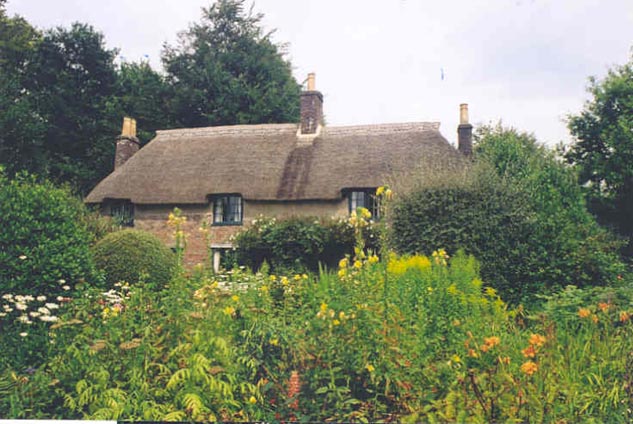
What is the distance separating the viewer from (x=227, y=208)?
14.4m

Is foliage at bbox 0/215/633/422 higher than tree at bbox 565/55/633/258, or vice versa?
tree at bbox 565/55/633/258

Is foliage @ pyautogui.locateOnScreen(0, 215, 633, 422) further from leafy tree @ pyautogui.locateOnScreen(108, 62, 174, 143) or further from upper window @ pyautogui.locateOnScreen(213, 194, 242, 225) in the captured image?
upper window @ pyautogui.locateOnScreen(213, 194, 242, 225)

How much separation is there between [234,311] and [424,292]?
4.81 ft

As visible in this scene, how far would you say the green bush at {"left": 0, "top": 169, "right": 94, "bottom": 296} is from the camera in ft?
16.2

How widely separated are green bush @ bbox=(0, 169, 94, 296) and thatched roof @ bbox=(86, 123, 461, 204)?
789cm

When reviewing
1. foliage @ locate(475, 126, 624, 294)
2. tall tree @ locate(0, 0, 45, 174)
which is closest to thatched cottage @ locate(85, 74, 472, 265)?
tall tree @ locate(0, 0, 45, 174)

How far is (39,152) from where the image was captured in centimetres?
833

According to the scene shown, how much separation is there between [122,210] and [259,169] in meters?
3.92

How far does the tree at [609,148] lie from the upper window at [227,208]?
8979 millimetres

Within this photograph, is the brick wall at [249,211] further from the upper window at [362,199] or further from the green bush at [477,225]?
the green bush at [477,225]

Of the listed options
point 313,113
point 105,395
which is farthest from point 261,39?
point 313,113

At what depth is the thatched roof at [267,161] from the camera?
542 inches

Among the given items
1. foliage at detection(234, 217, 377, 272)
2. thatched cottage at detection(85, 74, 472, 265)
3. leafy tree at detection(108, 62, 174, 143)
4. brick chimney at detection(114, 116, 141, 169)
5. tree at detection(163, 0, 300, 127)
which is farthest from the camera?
thatched cottage at detection(85, 74, 472, 265)

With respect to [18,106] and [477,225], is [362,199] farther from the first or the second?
[18,106]
